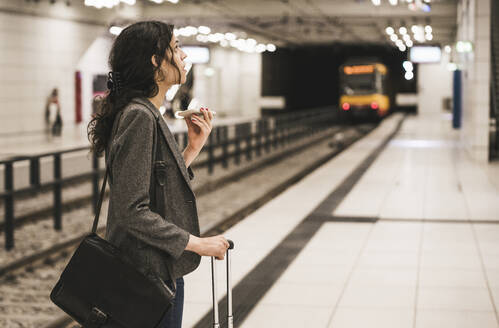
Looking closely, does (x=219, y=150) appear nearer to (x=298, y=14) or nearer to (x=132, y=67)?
(x=298, y=14)

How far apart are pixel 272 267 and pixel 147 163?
15.6ft

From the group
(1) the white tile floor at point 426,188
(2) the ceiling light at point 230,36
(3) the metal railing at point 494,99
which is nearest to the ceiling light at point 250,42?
(2) the ceiling light at point 230,36

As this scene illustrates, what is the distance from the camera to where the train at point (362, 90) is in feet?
134

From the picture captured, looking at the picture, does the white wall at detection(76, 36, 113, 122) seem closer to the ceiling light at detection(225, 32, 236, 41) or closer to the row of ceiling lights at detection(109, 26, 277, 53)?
the row of ceiling lights at detection(109, 26, 277, 53)

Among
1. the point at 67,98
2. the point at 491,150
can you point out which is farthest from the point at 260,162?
the point at 67,98

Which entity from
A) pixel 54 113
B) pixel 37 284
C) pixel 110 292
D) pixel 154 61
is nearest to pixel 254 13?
pixel 54 113

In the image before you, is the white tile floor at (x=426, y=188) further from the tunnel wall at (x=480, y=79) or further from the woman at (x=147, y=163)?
the woman at (x=147, y=163)

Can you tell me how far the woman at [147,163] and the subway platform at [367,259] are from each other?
110 inches

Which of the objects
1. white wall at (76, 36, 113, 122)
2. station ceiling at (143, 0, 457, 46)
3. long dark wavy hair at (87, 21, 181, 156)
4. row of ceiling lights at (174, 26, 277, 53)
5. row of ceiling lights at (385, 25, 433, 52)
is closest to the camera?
long dark wavy hair at (87, 21, 181, 156)

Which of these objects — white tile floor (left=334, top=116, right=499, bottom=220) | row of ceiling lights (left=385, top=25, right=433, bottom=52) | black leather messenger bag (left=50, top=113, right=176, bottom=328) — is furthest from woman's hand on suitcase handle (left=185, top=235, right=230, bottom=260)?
row of ceiling lights (left=385, top=25, right=433, bottom=52)

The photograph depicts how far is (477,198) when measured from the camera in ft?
37.8

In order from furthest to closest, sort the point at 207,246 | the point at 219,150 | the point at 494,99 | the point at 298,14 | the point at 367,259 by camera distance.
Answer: the point at 298,14 < the point at 219,150 < the point at 494,99 < the point at 367,259 < the point at 207,246

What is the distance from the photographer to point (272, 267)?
273 inches

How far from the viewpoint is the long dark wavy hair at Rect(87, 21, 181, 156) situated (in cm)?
243
